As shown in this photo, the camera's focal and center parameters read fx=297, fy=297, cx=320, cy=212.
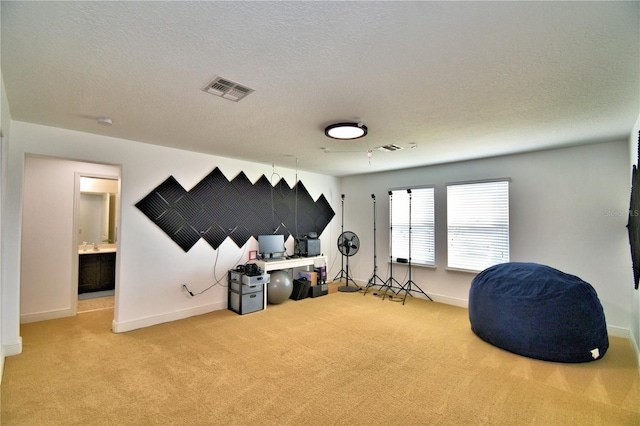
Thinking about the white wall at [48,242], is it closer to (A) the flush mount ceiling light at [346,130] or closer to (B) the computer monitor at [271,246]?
(B) the computer monitor at [271,246]

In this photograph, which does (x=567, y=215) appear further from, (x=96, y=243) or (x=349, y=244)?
→ (x=96, y=243)

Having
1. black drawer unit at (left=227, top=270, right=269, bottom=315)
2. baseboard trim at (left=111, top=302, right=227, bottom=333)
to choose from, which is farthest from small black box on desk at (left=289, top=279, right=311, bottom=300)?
baseboard trim at (left=111, top=302, right=227, bottom=333)

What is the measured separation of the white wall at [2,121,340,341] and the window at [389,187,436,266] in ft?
10.1

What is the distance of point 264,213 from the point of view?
5559mm

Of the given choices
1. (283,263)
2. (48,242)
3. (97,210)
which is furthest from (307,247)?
(97,210)

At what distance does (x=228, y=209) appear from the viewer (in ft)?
16.4

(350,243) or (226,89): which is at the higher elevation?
(226,89)

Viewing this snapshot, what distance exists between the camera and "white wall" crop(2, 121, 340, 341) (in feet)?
10.5

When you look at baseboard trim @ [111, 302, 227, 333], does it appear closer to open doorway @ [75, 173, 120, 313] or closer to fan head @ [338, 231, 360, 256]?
open doorway @ [75, 173, 120, 313]

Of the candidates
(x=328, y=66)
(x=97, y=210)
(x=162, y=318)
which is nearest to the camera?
(x=328, y=66)

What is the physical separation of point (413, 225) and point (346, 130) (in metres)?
3.31

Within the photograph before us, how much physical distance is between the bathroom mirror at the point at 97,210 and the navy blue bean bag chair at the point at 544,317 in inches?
276

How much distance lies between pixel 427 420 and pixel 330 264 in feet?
15.7

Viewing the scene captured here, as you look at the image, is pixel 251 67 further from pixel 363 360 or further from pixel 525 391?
pixel 525 391
